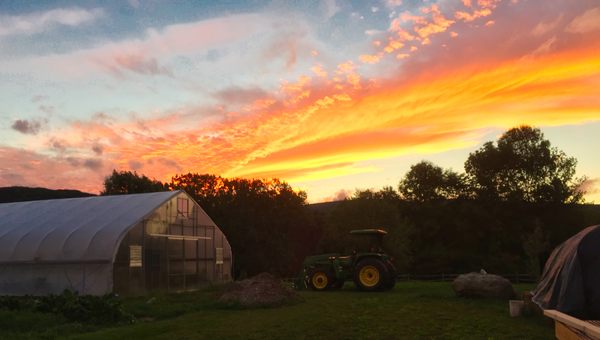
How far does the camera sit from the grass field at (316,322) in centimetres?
1175

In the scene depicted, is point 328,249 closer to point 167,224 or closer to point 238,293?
point 167,224

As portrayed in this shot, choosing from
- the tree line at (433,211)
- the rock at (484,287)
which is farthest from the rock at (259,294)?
the tree line at (433,211)

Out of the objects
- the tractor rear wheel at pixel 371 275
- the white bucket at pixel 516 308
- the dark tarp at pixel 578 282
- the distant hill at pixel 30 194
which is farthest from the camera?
the distant hill at pixel 30 194

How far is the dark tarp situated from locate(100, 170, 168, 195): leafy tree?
47711mm

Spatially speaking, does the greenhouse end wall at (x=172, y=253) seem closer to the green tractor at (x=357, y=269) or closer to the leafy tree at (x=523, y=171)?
the green tractor at (x=357, y=269)

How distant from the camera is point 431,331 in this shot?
38.8 ft

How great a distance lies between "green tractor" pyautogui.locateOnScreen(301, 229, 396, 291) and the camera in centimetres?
2245

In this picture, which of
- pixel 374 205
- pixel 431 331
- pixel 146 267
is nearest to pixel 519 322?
pixel 431 331

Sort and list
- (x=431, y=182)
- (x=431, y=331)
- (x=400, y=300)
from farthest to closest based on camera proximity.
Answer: (x=431, y=182)
(x=400, y=300)
(x=431, y=331)

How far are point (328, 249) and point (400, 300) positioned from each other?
27542 mm

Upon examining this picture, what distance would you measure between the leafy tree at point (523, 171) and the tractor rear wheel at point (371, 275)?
99.4 ft

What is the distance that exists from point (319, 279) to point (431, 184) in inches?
1234

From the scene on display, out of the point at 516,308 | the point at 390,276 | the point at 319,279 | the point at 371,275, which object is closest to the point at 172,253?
the point at 319,279

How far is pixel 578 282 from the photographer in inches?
373
